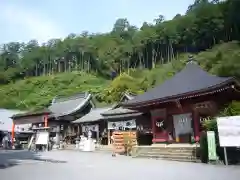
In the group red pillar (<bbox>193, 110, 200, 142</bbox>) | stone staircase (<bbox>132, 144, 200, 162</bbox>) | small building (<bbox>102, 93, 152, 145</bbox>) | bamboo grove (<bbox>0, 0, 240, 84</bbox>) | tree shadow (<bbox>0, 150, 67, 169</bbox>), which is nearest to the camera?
tree shadow (<bbox>0, 150, 67, 169</bbox>)

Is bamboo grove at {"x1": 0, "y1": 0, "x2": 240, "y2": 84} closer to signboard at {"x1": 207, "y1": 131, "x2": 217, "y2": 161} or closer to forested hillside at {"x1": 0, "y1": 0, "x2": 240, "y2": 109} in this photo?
forested hillside at {"x1": 0, "y1": 0, "x2": 240, "y2": 109}

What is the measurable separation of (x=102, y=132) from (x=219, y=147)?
17135 millimetres

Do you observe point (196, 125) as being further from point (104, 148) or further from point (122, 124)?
point (104, 148)

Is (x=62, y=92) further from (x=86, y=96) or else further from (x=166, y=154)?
(x=166, y=154)

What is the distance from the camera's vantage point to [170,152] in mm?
17062

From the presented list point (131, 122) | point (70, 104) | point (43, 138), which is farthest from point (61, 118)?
point (131, 122)

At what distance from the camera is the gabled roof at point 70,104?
107 feet

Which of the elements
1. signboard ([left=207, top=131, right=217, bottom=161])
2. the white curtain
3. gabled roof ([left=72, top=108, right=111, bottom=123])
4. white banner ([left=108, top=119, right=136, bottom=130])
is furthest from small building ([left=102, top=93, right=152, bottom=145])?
signboard ([left=207, top=131, right=217, bottom=161])

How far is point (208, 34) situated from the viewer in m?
58.2

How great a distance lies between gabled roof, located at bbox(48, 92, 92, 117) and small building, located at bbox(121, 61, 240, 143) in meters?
12.6

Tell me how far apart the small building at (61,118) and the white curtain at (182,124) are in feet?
42.4

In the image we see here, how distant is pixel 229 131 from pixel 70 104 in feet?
84.8

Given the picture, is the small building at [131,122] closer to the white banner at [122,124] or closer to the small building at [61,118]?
the white banner at [122,124]

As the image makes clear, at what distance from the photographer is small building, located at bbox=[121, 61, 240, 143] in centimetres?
1770
